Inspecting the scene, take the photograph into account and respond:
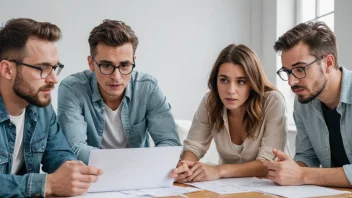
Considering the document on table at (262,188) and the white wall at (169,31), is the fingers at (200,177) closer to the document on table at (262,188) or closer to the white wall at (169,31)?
the document on table at (262,188)

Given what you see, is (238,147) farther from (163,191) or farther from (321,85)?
(163,191)

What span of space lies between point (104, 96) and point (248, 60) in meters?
0.80

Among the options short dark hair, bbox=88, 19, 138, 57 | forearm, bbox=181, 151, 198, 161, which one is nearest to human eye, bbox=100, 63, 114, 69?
short dark hair, bbox=88, 19, 138, 57

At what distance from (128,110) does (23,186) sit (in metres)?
0.95

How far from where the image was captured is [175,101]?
4367 millimetres

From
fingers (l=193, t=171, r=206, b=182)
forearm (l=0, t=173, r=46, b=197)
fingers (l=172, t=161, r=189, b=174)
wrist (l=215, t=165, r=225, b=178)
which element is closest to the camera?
forearm (l=0, t=173, r=46, b=197)

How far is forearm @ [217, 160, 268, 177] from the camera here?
2139 millimetres

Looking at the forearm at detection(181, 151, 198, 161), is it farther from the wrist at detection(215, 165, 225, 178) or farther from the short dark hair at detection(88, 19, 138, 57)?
the short dark hair at detection(88, 19, 138, 57)

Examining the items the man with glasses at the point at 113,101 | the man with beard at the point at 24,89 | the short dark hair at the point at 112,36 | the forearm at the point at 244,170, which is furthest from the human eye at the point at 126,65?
the forearm at the point at 244,170

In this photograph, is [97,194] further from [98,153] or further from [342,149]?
[342,149]

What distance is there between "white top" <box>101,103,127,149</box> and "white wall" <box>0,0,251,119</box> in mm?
1545

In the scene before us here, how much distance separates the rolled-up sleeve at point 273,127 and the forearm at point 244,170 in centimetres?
6

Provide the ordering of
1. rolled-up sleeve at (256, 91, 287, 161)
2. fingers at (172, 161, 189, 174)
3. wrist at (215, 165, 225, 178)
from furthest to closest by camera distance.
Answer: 1. rolled-up sleeve at (256, 91, 287, 161)
2. wrist at (215, 165, 225, 178)
3. fingers at (172, 161, 189, 174)

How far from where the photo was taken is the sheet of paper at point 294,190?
1716 mm
